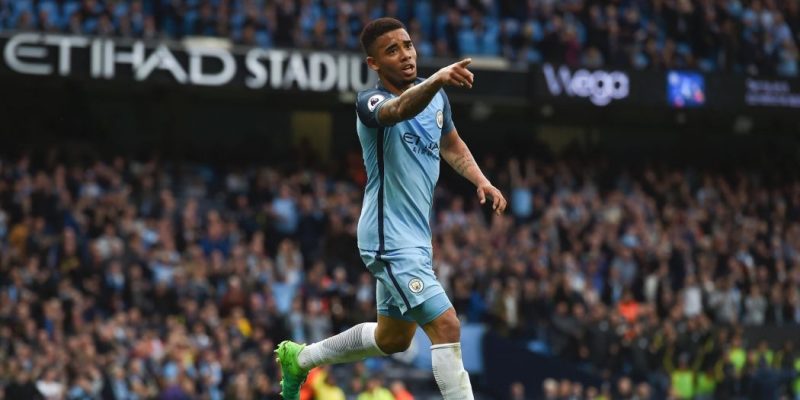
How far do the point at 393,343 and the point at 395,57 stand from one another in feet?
5.24

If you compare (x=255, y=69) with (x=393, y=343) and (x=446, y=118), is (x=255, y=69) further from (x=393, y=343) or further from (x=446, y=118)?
(x=393, y=343)

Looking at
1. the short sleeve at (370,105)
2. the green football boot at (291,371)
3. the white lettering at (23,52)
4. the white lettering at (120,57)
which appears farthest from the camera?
the white lettering at (120,57)

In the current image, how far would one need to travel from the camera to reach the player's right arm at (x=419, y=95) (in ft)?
21.7

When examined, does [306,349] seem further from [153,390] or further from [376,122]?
[153,390]

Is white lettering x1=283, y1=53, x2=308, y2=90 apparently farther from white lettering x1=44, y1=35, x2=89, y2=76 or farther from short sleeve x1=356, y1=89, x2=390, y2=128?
short sleeve x1=356, y1=89, x2=390, y2=128

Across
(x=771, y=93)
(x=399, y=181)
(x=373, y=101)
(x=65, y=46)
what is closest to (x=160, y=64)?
(x=65, y=46)

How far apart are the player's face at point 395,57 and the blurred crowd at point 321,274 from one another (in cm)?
1001

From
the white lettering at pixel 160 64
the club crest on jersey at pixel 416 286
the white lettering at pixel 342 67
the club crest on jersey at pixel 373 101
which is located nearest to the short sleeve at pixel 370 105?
the club crest on jersey at pixel 373 101

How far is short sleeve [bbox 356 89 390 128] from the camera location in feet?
23.8

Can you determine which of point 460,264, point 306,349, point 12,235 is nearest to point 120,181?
point 12,235

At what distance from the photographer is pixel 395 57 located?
7504 millimetres

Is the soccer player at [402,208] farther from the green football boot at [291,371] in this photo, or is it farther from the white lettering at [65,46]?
the white lettering at [65,46]

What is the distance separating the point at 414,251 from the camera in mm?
7508

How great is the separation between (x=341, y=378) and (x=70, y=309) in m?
3.69
